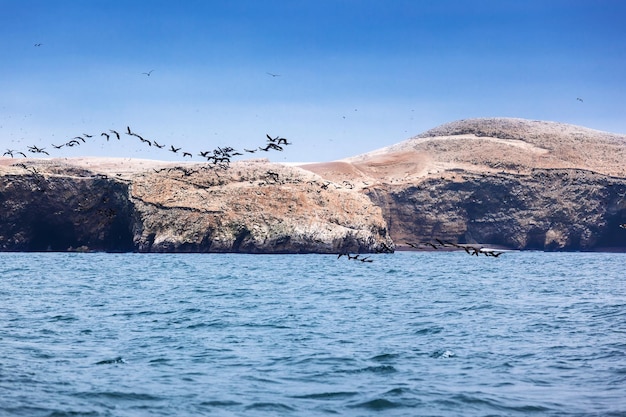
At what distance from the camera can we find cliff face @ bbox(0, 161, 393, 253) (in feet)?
376

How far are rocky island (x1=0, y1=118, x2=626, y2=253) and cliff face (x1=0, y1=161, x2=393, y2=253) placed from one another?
0.50 feet

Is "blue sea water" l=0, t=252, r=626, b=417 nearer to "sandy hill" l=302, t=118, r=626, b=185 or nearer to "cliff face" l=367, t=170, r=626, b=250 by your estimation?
"cliff face" l=367, t=170, r=626, b=250

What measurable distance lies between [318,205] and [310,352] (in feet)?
319

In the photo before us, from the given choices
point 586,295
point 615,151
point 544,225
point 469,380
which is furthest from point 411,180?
point 469,380

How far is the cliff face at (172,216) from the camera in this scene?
114688 mm

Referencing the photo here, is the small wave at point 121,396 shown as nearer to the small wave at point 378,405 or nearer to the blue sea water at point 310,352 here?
the blue sea water at point 310,352

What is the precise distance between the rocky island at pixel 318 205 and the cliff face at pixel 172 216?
154 millimetres

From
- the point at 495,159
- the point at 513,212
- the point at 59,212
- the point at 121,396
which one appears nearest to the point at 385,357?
the point at 121,396

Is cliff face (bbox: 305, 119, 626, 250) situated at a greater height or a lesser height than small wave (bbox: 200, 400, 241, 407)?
greater

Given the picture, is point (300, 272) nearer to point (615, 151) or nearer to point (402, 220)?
point (402, 220)

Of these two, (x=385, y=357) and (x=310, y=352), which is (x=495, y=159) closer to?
(x=310, y=352)

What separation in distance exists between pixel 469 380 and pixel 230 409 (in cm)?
647

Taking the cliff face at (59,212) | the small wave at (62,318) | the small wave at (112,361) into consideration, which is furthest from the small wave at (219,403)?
the cliff face at (59,212)

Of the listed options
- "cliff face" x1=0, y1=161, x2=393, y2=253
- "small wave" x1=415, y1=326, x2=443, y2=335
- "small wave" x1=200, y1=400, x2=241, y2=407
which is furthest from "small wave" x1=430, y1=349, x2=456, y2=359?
"cliff face" x1=0, y1=161, x2=393, y2=253
